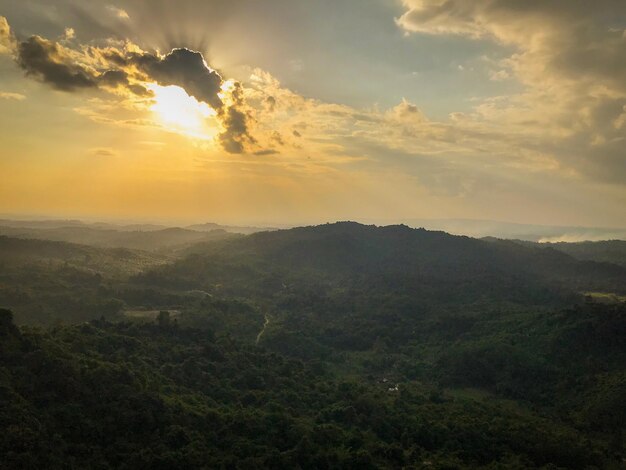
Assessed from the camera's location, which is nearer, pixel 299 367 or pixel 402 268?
pixel 299 367

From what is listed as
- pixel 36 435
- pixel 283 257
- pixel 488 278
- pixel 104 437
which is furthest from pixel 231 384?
pixel 283 257

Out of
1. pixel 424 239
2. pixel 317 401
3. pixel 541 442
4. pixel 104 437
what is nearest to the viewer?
pixel 104 437

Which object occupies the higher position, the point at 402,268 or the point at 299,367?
the point at 402,268

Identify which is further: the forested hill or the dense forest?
the forested hill

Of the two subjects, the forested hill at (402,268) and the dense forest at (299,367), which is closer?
the dense forest at (299,367)

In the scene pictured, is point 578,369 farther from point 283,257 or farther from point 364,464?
point 283,257

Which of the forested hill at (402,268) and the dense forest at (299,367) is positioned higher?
the forested hill at (402,268)

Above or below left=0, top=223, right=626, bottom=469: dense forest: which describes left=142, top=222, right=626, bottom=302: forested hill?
above

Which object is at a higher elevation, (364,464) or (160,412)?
(160,412)
